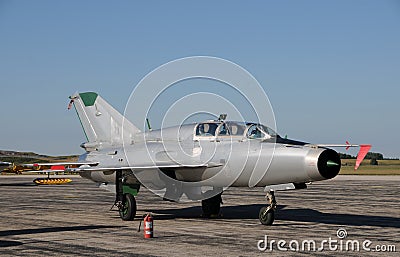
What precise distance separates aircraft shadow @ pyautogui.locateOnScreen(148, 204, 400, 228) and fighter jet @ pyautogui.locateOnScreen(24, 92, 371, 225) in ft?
3.74

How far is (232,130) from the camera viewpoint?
1923cm

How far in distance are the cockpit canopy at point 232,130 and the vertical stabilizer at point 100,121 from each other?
14.7 feet

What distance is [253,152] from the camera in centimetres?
1831

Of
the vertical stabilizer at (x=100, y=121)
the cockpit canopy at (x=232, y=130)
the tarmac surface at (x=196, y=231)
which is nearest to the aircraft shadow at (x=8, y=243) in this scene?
the tarmac surface at (x=196, y=231)

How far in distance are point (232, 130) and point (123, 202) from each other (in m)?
4.76

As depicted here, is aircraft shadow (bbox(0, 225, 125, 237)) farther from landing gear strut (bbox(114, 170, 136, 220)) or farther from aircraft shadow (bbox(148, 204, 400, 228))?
aircraft shadow (bbox(148, 204, 400, 228))

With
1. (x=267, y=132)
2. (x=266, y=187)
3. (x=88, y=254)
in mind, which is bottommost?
(x=88, y=254)

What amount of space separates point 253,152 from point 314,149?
2.14 meters

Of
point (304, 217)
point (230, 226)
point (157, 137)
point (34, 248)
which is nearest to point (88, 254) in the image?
point (34, 248)

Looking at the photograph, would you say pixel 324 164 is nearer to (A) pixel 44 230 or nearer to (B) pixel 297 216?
(B) pixel 297 216

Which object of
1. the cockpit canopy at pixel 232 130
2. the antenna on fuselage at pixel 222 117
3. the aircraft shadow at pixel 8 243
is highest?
the antenna on fuselage at pixel 222 117

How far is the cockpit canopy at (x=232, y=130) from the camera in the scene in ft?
60.8

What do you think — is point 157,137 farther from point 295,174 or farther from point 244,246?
point 244,246

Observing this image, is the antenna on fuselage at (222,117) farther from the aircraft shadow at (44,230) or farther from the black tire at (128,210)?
the aircraft shadow at (44,230)
